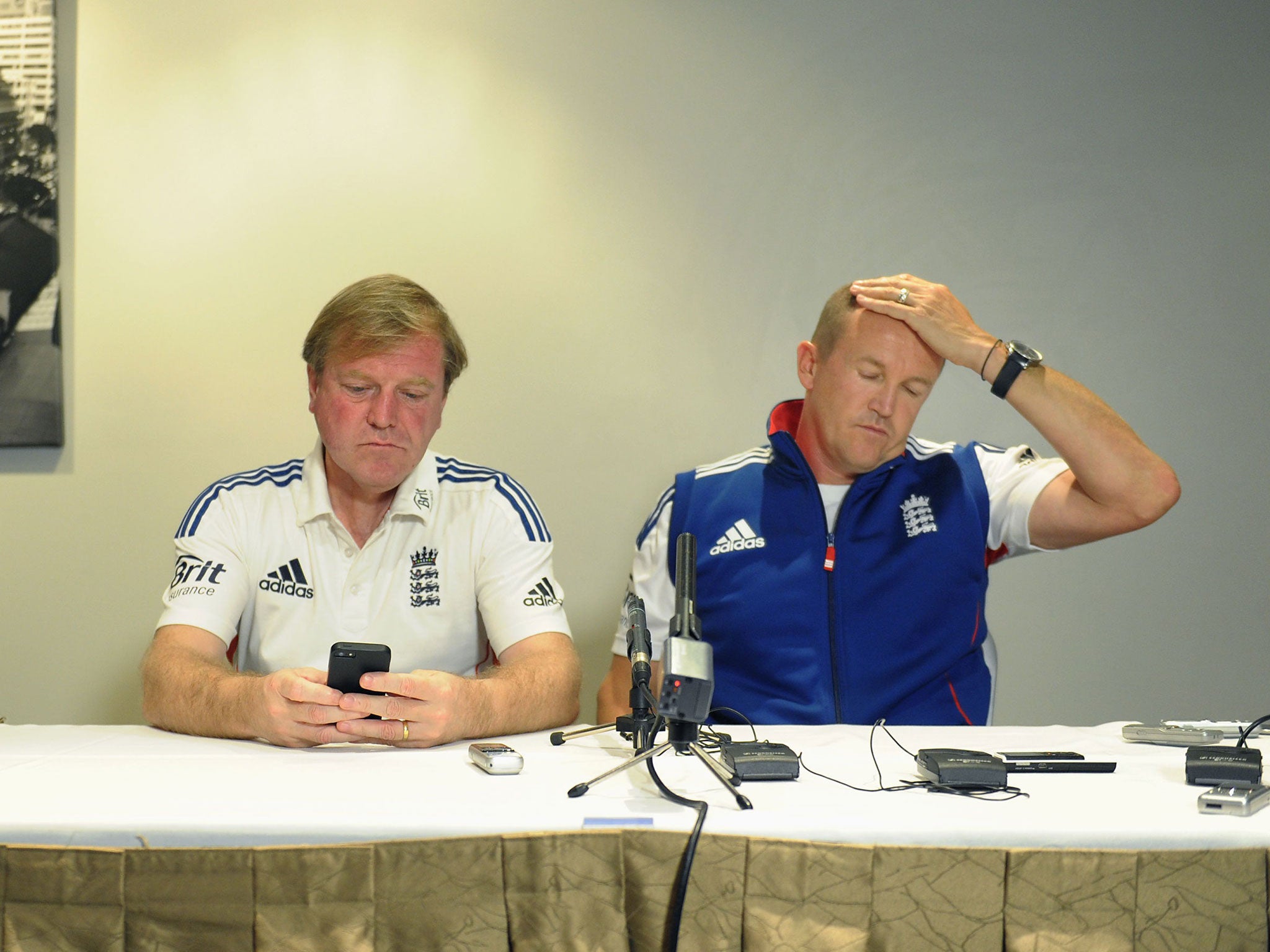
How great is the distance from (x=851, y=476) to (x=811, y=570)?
233mm

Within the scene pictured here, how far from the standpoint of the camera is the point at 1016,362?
1.83 meters

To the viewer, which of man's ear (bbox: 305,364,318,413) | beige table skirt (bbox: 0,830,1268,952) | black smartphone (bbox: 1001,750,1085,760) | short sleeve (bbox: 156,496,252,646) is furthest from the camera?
man's ear (bbox: 305,364,318,413)

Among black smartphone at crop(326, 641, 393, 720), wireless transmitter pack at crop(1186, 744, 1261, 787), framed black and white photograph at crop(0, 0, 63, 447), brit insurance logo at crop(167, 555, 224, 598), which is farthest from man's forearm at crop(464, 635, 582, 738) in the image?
framed black and white photograph at crop(0, 0, 63, 447)

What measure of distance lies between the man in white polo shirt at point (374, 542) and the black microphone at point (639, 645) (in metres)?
0.31

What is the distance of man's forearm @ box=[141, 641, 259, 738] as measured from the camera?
52.9 inches

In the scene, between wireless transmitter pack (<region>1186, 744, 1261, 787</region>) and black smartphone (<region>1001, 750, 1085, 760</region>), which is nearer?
wireless transmitter pack (<region>1186, 744, 1261, 787</region>)

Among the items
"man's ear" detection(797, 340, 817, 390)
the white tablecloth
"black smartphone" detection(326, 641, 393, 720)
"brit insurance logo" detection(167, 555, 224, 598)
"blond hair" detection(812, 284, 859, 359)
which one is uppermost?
"blond hair" detection(812, 284, 859, 359)

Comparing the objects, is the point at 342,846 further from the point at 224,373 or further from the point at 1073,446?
the point at 224,373

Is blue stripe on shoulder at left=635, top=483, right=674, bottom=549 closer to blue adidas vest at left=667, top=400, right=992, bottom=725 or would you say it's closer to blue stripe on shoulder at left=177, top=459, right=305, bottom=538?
blue adidas vest at left=667, top=400, right=992, bottom=725

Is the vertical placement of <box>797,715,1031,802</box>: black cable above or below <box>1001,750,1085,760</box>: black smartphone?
above

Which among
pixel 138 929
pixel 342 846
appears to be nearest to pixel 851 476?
pixel 342 846

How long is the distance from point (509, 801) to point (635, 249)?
1.71m

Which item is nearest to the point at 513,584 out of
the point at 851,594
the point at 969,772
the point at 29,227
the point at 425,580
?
the point at 425,580

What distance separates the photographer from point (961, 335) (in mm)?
1855
